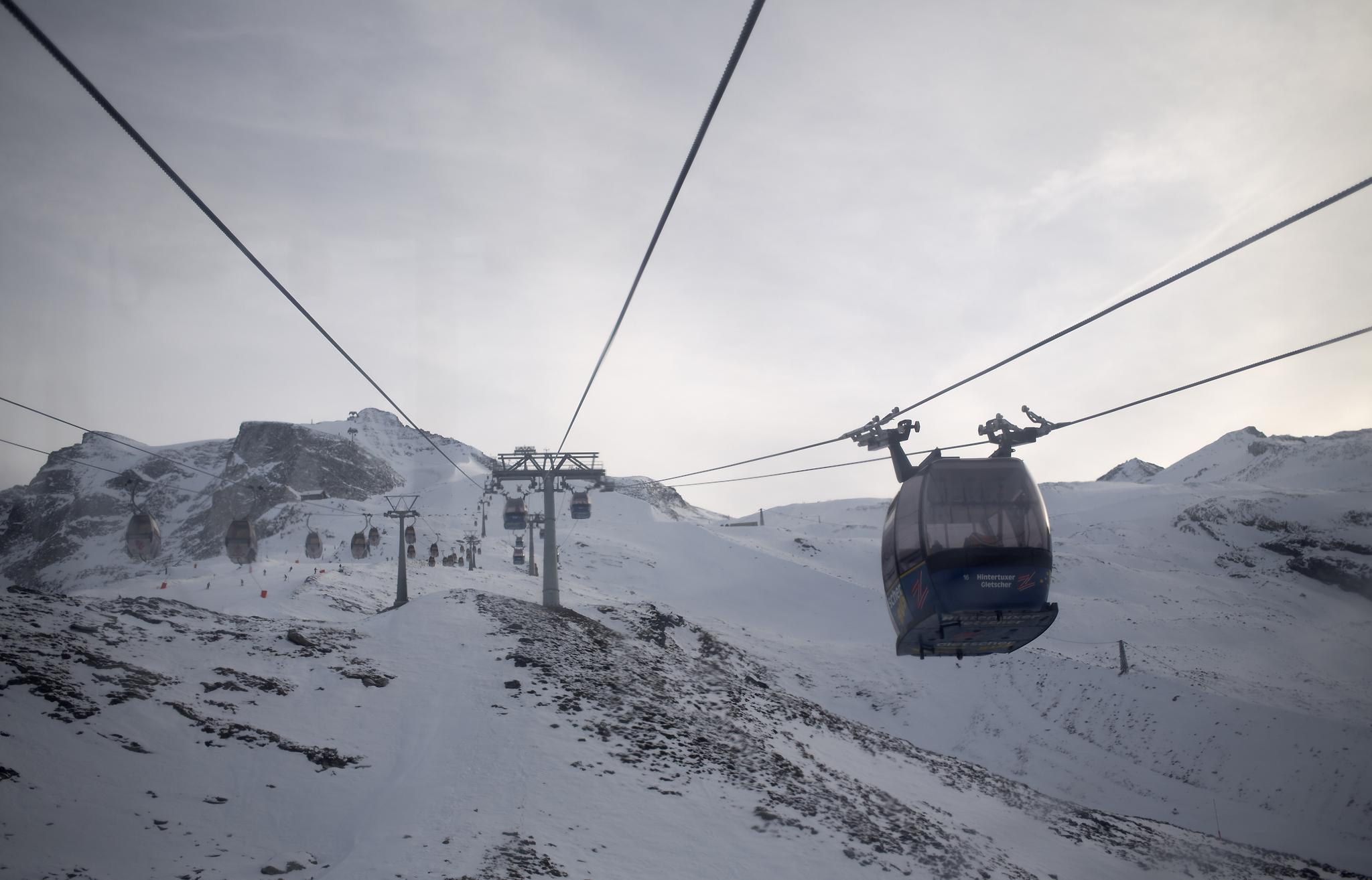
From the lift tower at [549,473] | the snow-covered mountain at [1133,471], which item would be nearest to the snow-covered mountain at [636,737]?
the lift tower at [549,473]

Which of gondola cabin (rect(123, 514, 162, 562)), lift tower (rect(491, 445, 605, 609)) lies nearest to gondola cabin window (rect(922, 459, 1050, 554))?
lift tower (rect(491, 445, 605, 609))

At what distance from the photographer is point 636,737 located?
15.4 metres

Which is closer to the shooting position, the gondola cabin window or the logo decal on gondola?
the gondola cabin window

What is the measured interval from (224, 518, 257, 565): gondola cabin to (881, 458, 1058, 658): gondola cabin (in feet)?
86.1

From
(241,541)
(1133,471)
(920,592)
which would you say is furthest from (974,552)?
(1133,471)

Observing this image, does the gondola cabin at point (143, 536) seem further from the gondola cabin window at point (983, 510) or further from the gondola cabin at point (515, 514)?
the gondola cabin window at point (983, 510)

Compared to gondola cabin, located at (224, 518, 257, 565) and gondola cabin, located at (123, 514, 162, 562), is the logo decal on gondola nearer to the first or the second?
gondola cabin, located at (123, 514, 162, 562)

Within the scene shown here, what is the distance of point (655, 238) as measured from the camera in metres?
5.95

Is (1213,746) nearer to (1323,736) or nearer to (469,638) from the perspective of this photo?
(1323,736)

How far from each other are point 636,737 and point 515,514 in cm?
1705

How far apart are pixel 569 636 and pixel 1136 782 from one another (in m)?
23.3

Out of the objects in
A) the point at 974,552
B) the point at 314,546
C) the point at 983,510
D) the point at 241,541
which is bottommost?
the point at 314,546

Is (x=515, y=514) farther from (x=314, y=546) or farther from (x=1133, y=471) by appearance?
(x=1133, y=471)

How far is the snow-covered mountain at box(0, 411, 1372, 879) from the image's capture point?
33.0 feet
